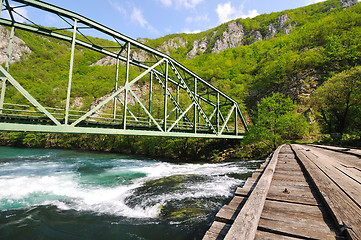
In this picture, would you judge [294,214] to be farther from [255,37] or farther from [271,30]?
[271,30]

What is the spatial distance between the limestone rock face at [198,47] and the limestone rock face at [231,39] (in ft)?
38.6

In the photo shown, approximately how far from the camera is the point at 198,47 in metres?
148

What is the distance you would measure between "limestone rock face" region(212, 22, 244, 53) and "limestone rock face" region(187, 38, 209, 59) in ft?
38.6

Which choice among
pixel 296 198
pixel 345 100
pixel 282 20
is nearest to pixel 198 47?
pixel 282 20

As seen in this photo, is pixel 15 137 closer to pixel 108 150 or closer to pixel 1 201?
pixel 108 150

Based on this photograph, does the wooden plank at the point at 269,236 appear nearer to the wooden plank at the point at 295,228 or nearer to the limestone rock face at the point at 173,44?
the wooden plank at the point at 295,228

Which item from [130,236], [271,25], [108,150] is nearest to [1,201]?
[130,236]

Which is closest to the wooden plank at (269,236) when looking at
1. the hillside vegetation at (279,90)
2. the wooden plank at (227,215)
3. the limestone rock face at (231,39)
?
the wooden plank at (227,215)

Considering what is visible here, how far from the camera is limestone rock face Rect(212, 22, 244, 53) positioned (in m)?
134

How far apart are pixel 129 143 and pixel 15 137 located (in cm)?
2890

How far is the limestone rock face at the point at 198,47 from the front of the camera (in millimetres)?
141625

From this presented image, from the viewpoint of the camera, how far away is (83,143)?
117 feet

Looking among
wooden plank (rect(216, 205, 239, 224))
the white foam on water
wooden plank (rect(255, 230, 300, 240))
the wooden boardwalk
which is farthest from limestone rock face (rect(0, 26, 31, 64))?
wooden plank (rect(255, 230, 300, 240))

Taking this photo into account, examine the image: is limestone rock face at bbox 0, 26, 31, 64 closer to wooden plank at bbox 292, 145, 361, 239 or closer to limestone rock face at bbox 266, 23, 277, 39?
wooden plank at bbox 292, 145, 361, 239
